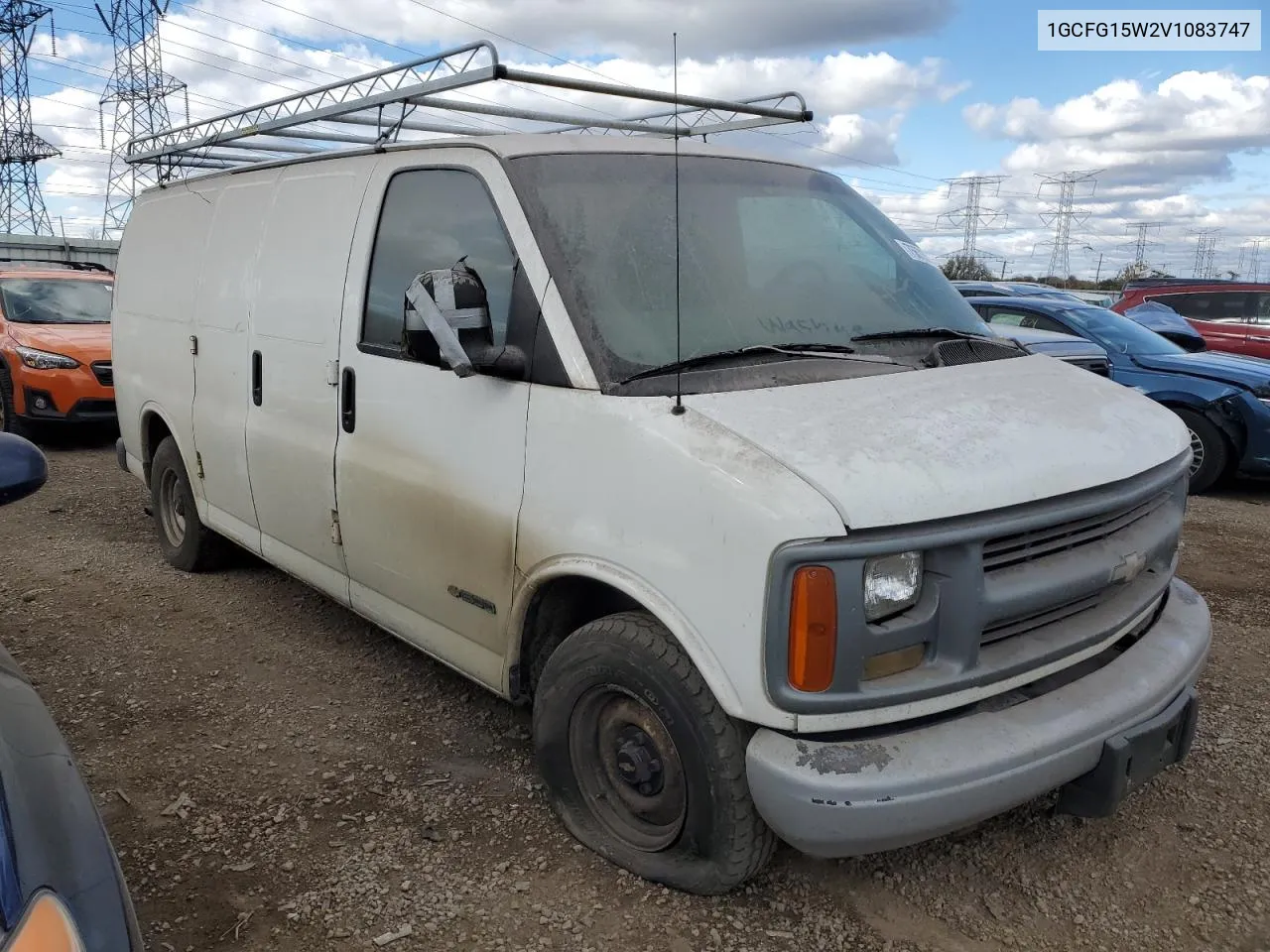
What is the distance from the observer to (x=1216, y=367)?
8.27 meters

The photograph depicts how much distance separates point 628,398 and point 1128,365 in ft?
24.2

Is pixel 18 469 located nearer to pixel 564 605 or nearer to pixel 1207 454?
pixel 564 605

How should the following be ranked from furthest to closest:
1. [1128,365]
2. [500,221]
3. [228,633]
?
1. [1128,365]
2. [228,633]
3. [500,221]

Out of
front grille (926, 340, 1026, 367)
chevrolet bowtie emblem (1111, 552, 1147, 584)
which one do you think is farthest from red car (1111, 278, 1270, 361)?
chevrolet bowtie emblem (1111, 552, 1147, 584)

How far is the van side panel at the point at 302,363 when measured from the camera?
3846 mm

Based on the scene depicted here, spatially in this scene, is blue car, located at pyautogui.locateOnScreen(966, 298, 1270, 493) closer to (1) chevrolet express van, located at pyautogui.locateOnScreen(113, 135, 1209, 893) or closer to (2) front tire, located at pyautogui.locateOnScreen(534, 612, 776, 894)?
(1) chevrolet express van, located at pyautogui.locateOnScreen(113, 135, 1209, 893)

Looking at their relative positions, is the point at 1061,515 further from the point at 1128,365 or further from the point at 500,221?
the point at 1128,365

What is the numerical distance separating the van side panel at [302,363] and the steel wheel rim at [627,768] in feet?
4.83

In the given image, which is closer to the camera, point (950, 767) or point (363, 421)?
point (950, 767)

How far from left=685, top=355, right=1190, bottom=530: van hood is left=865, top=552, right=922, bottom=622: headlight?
0.33 feet

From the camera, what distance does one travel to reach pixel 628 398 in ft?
8.83

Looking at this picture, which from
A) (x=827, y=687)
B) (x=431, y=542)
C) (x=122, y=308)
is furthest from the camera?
(x=122, y=308)

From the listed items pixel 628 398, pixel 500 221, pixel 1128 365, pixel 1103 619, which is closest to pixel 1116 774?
pixel 1103 619

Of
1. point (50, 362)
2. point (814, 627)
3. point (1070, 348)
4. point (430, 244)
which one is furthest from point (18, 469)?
point (50, 362)
